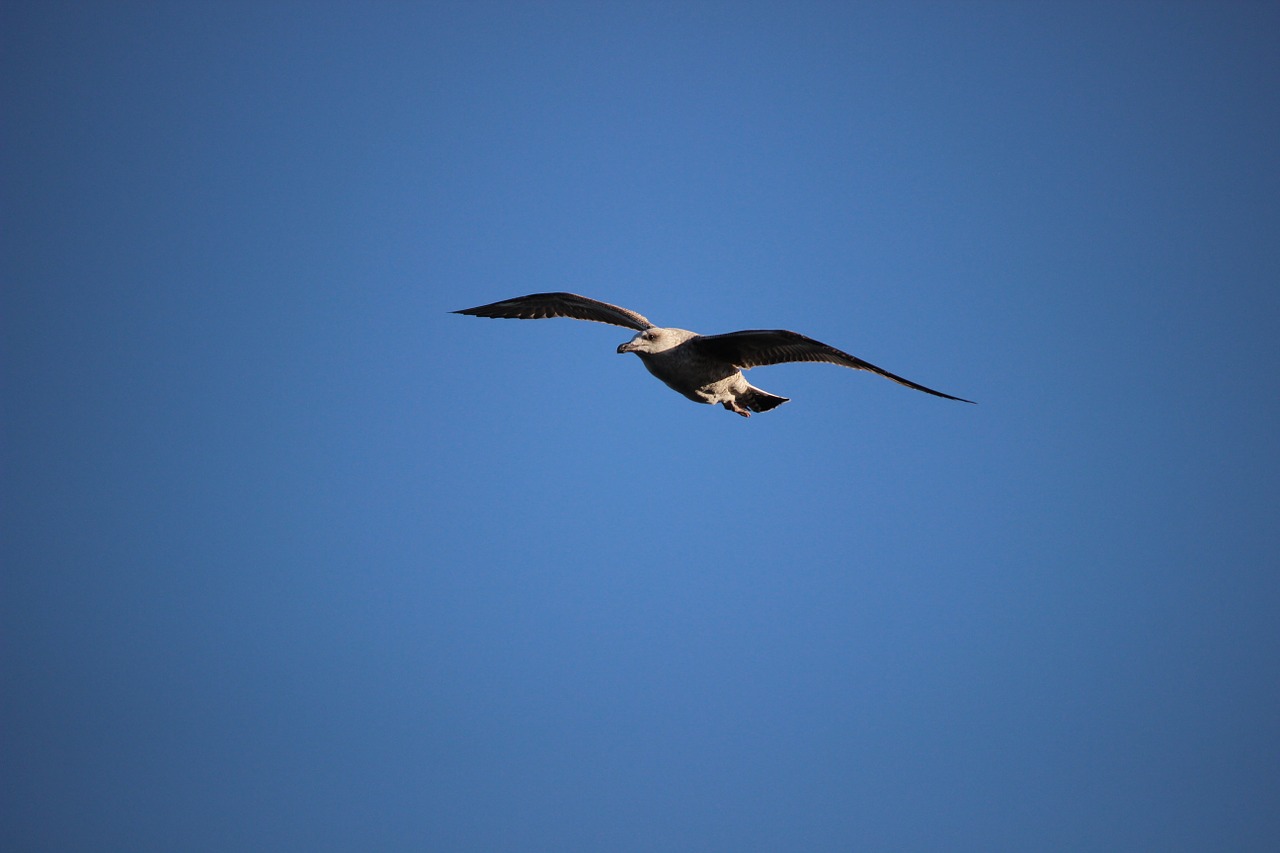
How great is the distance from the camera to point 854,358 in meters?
17.5

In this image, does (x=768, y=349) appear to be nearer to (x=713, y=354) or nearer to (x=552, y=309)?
(x=713, y=354)

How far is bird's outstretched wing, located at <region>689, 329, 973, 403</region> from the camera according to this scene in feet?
58.5

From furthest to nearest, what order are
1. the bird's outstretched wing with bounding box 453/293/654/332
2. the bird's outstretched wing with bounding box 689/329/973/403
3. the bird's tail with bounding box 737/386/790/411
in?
the bird's outstretched wing with bounding box 453/293/654/332, the bird's tail with bounding box 737/386/790/411, the bird's outstretched wing with bounding box 689/329/973/403

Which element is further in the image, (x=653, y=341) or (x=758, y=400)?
(x=758, y=400)

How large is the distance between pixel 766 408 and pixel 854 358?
462 cm

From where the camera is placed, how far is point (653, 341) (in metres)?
20.1

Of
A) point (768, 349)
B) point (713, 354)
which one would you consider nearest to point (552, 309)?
point (713, 354)

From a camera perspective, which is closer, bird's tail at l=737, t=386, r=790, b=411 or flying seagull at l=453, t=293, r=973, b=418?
flying seagull at l=453, t=293, r=973, b=418

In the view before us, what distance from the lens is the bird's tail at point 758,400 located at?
70.5 feet

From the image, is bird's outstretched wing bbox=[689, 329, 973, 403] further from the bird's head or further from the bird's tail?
the bird's tail

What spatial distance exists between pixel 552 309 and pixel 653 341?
421cm

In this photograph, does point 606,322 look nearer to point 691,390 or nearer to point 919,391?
point 691,390

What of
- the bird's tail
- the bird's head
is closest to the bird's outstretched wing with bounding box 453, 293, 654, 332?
the bird's head

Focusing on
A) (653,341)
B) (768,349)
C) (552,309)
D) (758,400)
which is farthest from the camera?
(552,309)
